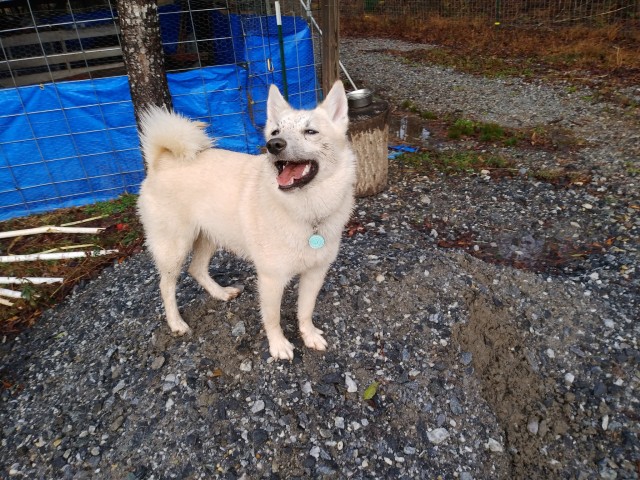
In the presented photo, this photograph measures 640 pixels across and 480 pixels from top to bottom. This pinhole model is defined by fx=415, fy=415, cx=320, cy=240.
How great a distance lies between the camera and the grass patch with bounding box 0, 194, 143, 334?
386 centimetres

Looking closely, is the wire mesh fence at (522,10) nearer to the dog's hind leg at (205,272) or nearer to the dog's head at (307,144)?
the dog's head at (307,144)

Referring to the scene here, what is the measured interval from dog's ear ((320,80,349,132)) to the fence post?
4.06 m

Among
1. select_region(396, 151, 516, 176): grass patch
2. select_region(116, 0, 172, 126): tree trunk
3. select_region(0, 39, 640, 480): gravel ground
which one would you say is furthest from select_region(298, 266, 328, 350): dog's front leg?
select_region(396, 151, 516, 176): grass patch

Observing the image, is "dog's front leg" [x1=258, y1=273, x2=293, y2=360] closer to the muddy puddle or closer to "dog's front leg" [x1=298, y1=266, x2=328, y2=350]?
"dog's front leg" [x1=298, y1=266, x2=328, y2=350]

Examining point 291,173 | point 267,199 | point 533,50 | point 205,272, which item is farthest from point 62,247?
point 533,50

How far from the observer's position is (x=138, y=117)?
158 inches

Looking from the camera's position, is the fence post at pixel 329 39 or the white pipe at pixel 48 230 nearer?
the white pipe at pixel 48 230

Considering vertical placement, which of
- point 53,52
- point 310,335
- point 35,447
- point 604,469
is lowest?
point 604,469

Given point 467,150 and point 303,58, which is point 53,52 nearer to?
point 303,58

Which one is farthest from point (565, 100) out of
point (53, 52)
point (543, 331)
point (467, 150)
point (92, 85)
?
point (53, 52)

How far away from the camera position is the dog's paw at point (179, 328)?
3.23 m

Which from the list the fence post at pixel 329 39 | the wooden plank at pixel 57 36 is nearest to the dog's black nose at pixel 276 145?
the fence post at pixel 329 39

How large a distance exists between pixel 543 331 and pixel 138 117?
13.3 feet

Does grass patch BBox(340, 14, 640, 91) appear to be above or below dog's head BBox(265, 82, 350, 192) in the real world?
below
